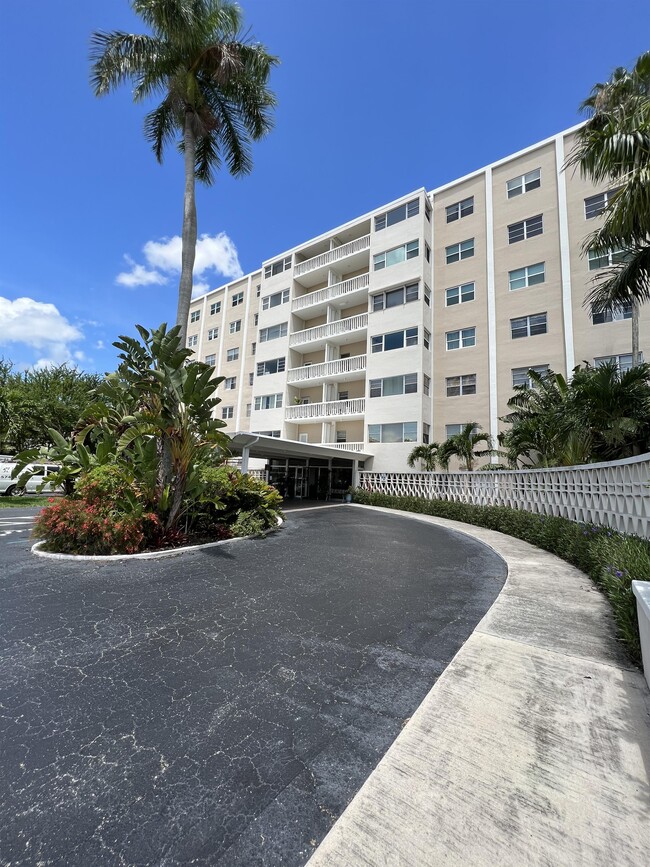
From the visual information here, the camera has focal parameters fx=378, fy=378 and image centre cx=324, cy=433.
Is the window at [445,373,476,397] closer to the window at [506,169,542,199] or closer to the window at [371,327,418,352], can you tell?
the window at [371,327,418,352]

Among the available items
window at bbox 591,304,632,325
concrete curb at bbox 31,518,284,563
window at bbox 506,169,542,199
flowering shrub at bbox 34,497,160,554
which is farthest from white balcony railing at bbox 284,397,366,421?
flowering shrub at bbox 34,497,160,554

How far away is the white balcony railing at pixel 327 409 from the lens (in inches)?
966

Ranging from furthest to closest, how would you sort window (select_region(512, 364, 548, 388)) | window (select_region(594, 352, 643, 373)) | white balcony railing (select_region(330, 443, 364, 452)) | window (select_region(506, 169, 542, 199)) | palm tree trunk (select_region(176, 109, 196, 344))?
white balcony railing (select_region(330, 443, 364, 452)), window (select_region(506, 169, 542, 199)), window (select_region(512, 364, 548, 388)), window (select_region(594, 352, 643, 373)), palm tree trunk (select_region(176, 109, 196, 344))

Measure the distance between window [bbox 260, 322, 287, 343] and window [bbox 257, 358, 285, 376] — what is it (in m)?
1.84

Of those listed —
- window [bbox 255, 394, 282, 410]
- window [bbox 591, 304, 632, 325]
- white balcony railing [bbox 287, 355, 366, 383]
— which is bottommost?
window [bbox 255, 394, 282, 410]

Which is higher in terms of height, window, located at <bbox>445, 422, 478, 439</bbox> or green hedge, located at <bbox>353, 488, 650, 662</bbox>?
window, located at <bbox>445, 422, 478, 439</bbox>

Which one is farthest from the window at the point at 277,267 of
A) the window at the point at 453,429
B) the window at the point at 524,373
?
the window at the point at 524,373

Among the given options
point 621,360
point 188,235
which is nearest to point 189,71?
point 188,235

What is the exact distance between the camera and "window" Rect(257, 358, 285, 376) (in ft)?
94.0

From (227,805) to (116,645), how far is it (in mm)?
2408

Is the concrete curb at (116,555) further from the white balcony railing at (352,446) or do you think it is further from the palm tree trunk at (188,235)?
the white balcony railing at (352,446)

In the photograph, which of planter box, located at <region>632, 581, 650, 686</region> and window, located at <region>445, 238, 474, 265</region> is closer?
planter box, located at <region>632, 581, 650, 686</region>

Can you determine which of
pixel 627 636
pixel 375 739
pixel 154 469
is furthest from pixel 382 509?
pixel 375 739

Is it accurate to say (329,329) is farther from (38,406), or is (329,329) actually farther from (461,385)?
(38,406)
